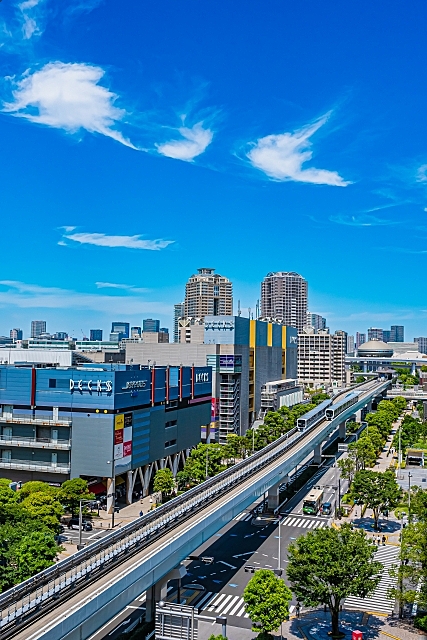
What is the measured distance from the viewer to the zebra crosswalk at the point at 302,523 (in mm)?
70375


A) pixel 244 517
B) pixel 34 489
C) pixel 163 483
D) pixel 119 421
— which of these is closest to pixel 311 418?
pixel 244 517

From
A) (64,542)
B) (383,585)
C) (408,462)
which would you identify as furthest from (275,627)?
(408,462)

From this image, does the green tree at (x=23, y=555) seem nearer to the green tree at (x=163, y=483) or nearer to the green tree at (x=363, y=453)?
the green tree at (x=163, y=483)

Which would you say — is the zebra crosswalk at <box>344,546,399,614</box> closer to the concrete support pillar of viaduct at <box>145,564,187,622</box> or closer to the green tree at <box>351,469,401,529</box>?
the green tree at <box>351,469,401,529</box>

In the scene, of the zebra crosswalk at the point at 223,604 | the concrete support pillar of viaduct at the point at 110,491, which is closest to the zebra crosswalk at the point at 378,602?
the zebra crosswalk at the point at 223,604

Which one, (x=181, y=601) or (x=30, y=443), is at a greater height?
(x=30, y=443)

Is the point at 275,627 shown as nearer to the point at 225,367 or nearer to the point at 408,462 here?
the point at 408,462

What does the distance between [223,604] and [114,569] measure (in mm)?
13946

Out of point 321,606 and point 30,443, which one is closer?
point 321,606

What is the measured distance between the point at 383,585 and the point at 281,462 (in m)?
22.5

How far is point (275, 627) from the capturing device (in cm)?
3791

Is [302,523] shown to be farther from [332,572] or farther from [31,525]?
[31,525]

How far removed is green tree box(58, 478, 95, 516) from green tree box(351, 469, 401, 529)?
31.1 metres

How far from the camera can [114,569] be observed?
36.8m
